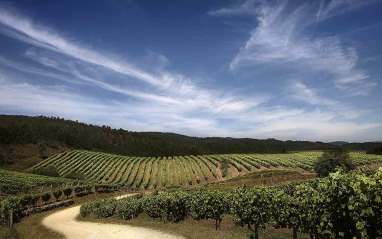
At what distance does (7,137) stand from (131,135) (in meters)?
78.8

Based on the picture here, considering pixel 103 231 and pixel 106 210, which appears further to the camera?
pixel 106 210

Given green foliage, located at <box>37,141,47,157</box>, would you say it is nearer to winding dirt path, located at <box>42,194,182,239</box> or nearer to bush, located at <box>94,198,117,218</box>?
bush, located at <box>94,198,117,218</box>

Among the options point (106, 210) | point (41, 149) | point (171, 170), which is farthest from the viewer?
point (41, 149)

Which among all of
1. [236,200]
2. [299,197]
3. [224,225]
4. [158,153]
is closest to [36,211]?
[224,225]

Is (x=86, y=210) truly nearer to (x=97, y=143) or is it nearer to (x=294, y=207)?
(x=294, y=207)

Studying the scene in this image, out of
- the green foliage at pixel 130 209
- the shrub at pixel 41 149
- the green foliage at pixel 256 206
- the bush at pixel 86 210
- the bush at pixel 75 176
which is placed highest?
the shrub at pixel 41 149

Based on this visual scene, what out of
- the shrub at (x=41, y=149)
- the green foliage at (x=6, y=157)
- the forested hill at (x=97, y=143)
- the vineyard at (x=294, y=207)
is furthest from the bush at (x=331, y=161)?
the shrub at (x=41, y=149)

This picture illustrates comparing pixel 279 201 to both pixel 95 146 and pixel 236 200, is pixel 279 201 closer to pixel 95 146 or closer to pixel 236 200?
pixel 236 200

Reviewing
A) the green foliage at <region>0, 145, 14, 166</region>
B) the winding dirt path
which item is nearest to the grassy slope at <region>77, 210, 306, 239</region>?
the winding dirt path

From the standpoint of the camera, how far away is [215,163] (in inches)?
3509

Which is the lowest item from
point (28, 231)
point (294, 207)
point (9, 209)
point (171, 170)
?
point (171, 170)

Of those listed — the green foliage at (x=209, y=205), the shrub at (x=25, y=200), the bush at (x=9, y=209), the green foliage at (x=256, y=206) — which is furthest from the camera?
the shrub at (x=25, y=200)

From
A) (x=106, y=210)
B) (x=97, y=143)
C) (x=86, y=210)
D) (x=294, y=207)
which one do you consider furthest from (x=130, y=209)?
(x=97, y=143)

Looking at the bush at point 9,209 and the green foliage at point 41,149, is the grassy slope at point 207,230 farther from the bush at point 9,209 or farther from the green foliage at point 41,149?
the green foliage at point 41,149
